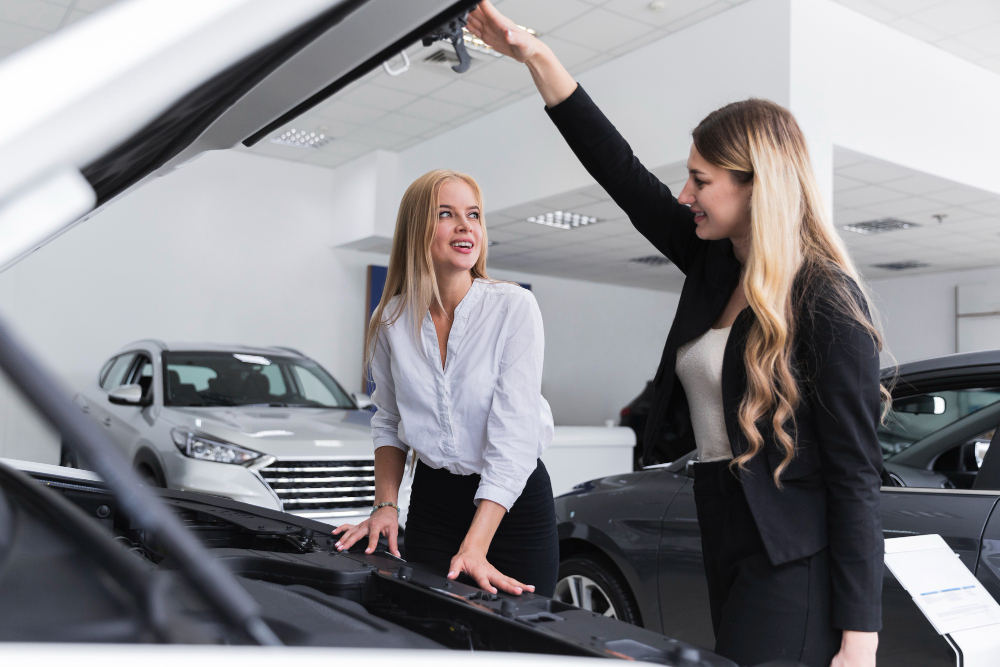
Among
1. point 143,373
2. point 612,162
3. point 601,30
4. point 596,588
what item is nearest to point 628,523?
point 596,588

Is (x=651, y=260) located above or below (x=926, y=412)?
above

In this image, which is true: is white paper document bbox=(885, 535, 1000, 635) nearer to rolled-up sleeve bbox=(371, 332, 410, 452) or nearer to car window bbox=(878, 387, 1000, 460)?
car window bbox=(878, 387, 1000, 460)

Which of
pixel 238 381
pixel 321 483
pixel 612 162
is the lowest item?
pixel 321 483

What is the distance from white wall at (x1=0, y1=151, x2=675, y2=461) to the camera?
9477mm

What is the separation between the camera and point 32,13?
6.73 m

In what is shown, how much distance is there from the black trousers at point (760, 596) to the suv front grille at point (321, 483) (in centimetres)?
312

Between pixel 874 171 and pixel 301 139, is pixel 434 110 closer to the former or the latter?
pixel 301 139

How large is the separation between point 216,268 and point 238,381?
17.5ft

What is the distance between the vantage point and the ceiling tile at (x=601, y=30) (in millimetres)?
6664

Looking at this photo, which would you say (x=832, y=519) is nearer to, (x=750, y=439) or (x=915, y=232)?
(x=750, y=439)

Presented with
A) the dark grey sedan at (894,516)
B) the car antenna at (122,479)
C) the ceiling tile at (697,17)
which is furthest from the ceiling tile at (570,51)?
the car antenna at (122,479)

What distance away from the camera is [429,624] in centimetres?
108

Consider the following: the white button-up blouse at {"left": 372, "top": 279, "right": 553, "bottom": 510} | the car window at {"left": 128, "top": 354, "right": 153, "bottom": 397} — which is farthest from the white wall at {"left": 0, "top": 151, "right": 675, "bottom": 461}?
the white button-up blouse at {"left": 372, "top": 279, "right": 553, "bottom": 510}

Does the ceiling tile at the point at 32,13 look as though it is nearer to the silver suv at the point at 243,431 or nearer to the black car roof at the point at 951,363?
the silver suv at the point at 243,431
